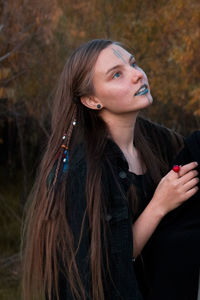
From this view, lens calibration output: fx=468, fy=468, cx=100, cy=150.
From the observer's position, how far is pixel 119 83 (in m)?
2.26

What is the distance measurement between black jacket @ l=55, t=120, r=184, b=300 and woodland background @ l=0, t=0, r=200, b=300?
301cm

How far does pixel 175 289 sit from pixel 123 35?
467 cm

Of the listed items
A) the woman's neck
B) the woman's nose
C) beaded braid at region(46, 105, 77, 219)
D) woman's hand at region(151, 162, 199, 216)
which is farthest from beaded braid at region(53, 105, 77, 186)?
woman's hand at region(151, 162, 199, 216)

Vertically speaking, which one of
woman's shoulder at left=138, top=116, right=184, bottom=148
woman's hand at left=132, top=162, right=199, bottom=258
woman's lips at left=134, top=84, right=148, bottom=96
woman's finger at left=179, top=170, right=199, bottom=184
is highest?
woman's lips at left=134, top=84, right=148, bottom=96

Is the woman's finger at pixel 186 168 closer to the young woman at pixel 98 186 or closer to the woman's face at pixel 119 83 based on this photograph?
the young woman at pixel 98 186

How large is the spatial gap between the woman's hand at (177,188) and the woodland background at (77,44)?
10.7 ft

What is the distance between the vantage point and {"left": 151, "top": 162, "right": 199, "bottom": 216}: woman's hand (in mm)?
2010

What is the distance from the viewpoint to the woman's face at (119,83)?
222cm

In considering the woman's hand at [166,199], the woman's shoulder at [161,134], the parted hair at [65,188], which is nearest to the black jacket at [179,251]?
the woman's hand at [166,199]

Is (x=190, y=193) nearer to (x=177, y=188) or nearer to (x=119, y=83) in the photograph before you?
(x=177, y=188)

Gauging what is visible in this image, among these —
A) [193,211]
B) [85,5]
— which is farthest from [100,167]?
[85,5]

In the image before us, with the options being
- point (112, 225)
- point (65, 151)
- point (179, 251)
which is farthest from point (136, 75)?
point (179, 251)

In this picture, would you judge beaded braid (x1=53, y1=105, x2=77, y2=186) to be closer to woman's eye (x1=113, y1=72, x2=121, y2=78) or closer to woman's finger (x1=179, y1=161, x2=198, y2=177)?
woman's eye (x1=113, y1=72, x2=121, y2=78)

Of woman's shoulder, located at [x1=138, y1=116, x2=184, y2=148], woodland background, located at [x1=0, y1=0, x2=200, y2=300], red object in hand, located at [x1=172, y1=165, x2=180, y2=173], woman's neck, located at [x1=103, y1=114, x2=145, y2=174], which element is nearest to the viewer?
red object in hand, located at [x1=172, y1=165, x2=180, y2=173]
